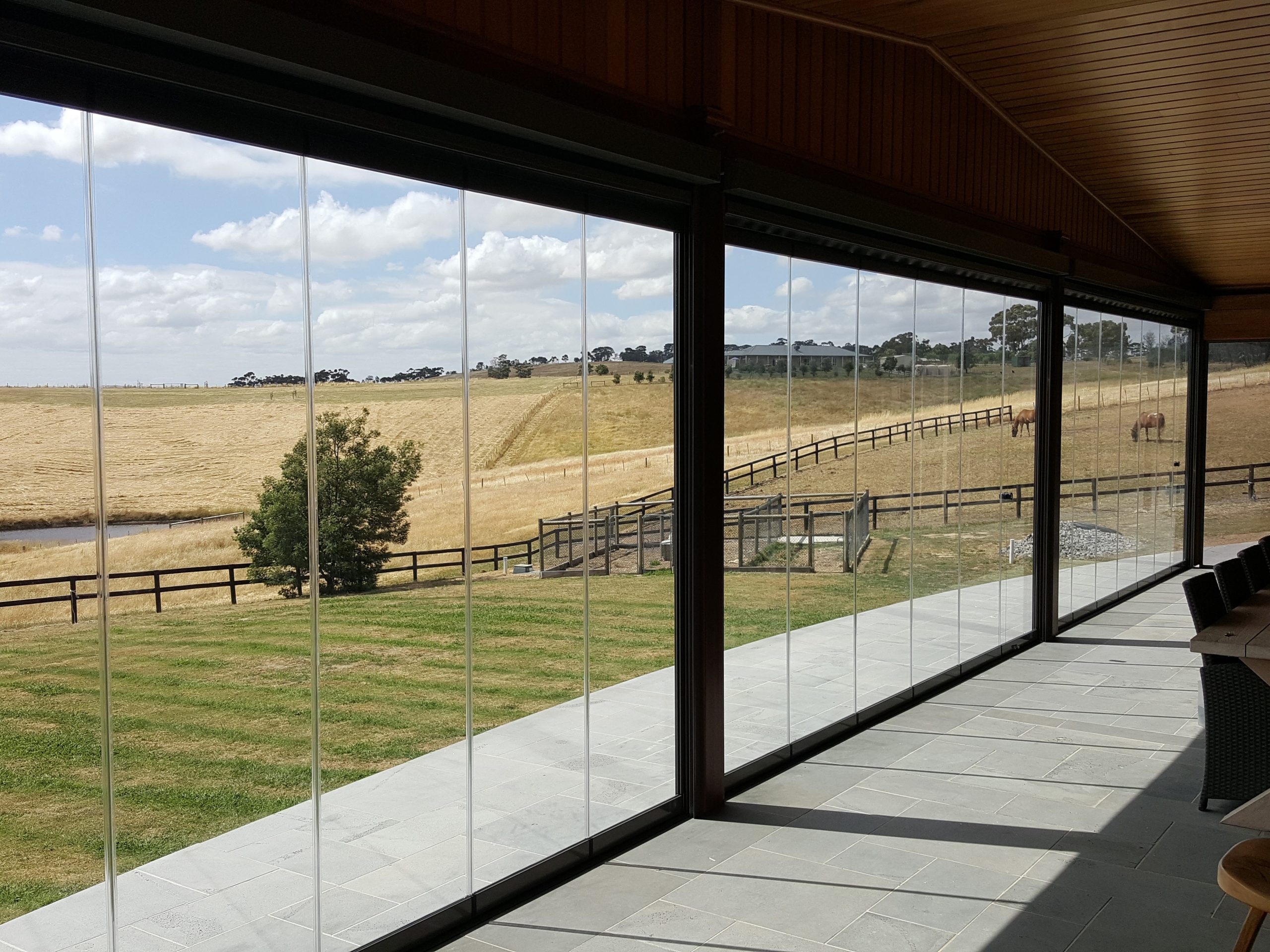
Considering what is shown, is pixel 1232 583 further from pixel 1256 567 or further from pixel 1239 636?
pixel 1239 636

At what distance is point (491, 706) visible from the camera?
2033 cm

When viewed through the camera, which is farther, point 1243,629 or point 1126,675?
point 1126,675

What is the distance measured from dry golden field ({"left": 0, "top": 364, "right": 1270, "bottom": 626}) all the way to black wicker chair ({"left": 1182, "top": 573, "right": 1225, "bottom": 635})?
7.61 feet

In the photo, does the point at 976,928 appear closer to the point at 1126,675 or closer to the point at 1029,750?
the point at 1029,750

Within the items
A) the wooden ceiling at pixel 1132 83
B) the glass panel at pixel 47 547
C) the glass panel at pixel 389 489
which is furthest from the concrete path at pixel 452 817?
the wooden ceiling at pixel 1132 83

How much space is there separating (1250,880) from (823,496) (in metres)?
4.14

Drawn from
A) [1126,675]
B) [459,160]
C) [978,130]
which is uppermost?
[978,130]

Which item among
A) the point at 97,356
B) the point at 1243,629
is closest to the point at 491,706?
the point at 1243,629

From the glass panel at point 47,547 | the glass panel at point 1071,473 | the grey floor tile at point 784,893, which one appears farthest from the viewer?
the glass panel at point 1071,473

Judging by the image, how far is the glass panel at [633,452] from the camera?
16.8 ft

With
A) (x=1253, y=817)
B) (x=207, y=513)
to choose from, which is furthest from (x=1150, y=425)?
(x=207, y=513)

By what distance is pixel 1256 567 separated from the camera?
7.54m

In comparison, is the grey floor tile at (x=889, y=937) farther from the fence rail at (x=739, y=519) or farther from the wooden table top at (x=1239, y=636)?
the wooden table top at (x=1239, y=636)

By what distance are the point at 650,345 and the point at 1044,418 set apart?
18.1 feet
